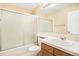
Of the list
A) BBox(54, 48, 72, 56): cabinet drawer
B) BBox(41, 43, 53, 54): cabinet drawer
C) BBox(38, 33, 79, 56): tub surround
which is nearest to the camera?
BBox(54, 48, 72, 56): cabinet drawer

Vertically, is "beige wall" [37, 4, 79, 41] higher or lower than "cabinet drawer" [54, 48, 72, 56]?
higher

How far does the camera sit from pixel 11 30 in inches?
52.5

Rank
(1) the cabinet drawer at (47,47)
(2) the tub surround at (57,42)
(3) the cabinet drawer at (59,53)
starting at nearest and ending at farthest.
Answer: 1. (3) the cabinet drawer at (59,53)
2. (2) the tub surround at (57,42)
3. (1) the cabinet drawer at (47,47)

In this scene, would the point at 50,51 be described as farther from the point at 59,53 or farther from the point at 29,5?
the point at 29,5

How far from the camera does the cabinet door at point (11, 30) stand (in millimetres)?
1293

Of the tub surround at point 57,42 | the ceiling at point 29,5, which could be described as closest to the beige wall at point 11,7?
the ceiling at point 29,5

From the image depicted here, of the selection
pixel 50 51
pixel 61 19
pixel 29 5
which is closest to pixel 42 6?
pixel 29 5

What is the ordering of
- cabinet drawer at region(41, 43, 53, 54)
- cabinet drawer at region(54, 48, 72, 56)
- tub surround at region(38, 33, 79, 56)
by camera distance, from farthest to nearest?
Result: cabinet drawer at region(41, 43, 53, 54), tub surround at region(38, 33, 79, 56), cabinet drawer at region(54, 48, 72, 56)

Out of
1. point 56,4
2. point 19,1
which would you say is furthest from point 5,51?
point 56,4

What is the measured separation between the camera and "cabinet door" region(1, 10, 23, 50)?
129 cm

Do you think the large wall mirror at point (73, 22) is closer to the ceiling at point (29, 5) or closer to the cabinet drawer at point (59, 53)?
the cabinet drawer at point (59, 53)

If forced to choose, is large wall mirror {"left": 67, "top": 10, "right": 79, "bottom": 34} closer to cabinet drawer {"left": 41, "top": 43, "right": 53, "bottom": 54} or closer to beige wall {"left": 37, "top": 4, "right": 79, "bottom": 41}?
beige wall {"left": 37, "top": 4, "right": 79, "bottom": 41}

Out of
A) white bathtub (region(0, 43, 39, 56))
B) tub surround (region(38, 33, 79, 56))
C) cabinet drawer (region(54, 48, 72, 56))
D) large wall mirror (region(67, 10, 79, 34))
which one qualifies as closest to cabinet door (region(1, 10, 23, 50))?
white bathtub (region(0, 43, 39, 56))

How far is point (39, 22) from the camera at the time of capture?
1475mm
